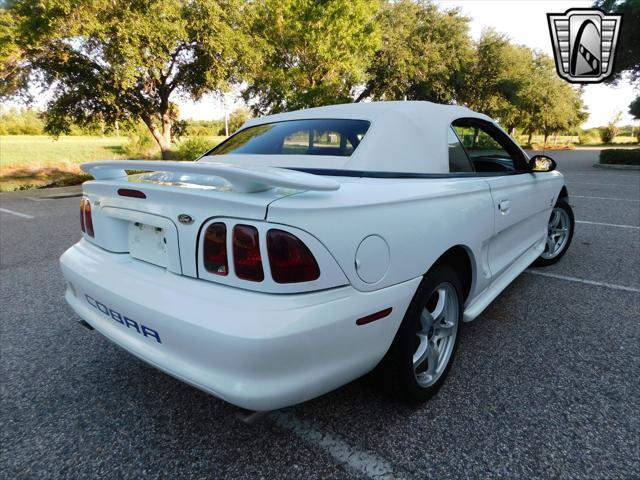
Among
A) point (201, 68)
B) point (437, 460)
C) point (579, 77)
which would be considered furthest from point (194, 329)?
point (579, 77)

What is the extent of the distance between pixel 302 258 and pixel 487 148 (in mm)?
→ 2338

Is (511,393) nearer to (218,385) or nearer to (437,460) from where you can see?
(437,460)

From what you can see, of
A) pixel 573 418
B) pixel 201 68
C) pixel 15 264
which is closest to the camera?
pixel 573 418

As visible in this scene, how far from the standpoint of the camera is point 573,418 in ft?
6.11

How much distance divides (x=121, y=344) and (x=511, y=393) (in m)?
1.93

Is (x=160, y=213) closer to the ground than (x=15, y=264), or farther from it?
farther from it

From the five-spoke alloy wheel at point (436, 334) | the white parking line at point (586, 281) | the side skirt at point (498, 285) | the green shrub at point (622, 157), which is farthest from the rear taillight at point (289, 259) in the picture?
the green shrub at point (622, 157)

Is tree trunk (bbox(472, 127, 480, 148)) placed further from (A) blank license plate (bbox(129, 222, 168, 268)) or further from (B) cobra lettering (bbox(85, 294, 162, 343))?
(B) cobra lettering (bbox(85, 294, 162, 343))

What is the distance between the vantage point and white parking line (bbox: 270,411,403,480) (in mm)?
1595

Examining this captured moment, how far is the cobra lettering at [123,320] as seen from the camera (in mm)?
1566

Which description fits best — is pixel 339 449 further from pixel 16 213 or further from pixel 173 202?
pixel 16 213

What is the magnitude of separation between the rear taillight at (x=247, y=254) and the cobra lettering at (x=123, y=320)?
46 cm

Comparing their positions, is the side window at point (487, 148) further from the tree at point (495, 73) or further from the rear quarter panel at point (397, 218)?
the tree at point (495, 73)

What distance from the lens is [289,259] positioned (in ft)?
4.46
